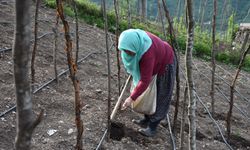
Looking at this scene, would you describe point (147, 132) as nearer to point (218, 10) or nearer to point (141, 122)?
point (141, 122)

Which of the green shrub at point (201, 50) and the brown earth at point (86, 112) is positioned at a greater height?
the brown earth at point (86, 112)

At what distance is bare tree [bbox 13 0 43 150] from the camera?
82 cm

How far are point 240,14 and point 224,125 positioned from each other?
28.4 metres

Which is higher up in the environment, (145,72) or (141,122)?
(145,72)

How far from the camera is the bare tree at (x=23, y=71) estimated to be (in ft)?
2.69

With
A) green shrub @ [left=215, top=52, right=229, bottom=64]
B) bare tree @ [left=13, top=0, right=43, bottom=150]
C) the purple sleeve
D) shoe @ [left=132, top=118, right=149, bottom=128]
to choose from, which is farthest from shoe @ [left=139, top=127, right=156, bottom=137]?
green shrub @ [left=215, top=52, right=229, bottom=64]

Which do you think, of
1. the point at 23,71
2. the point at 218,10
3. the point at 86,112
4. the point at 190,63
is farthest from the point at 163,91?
the point at 218,10

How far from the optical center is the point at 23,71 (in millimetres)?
878

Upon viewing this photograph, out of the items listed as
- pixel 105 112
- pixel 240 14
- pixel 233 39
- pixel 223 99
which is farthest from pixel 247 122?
pixel 240 14

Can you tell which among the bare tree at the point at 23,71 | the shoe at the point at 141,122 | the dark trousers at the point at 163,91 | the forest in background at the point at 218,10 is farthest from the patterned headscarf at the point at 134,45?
the forest in background at the point at 218,10

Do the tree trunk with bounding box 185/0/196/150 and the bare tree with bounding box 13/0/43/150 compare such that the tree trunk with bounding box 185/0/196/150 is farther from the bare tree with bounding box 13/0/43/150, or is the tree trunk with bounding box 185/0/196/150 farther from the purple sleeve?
the purple sleeve

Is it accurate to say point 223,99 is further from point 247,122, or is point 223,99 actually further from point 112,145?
point 112,145

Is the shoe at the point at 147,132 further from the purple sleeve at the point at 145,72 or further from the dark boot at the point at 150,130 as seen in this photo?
the purple sleeve at the point at 145,72

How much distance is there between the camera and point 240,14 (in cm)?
3053
